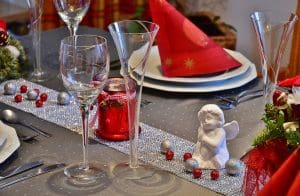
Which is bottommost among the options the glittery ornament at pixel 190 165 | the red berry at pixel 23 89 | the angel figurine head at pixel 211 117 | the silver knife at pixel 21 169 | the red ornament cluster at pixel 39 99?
the silver knife at pixel 21 169

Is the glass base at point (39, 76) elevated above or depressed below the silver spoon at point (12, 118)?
above

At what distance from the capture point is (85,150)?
40.1 inches

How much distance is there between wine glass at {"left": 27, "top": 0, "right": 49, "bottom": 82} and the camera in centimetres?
141

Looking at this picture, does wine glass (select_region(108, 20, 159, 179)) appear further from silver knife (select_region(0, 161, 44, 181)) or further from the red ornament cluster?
the red ornament cluster

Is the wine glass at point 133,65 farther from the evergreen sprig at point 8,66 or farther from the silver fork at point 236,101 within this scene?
the evergreen sprig at point 8,66

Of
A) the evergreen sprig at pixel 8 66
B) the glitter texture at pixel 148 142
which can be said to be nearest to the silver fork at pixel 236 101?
the glitter texture at pixel 148 142

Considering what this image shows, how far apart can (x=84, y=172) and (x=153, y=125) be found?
24 centimetres

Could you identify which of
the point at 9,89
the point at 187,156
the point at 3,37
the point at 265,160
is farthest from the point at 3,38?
the point at 265,160

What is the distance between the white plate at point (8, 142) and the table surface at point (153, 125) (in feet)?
0.06

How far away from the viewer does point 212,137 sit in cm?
103

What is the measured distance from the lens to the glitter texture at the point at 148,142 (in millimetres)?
998

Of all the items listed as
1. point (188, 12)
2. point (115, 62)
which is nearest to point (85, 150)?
point (115, 62)

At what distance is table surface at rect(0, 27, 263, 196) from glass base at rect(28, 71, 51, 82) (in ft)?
0.05

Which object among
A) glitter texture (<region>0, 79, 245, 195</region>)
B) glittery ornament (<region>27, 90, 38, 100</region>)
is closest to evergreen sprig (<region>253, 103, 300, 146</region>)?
glitter texture (<region>0, 79, 245, 195</region>)
